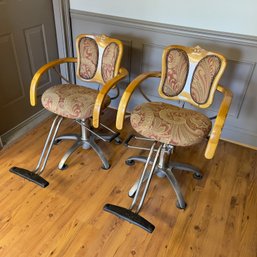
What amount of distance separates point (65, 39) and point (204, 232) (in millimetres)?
1883

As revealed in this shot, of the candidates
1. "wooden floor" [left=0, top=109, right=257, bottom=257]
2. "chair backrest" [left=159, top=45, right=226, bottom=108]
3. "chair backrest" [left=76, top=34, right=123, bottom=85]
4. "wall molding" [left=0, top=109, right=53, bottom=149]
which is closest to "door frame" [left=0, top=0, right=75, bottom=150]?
"wall molding" [left=0, top=109, right=53, bottom=149]

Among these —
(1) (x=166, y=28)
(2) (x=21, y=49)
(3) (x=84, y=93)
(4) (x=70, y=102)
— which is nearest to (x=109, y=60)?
(3) (x=84, y=93)

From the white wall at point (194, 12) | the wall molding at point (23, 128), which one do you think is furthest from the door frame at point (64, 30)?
the wall molding at point (23, 128)

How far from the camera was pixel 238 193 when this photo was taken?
1596 mm

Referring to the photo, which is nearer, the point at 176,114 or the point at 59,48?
the point at 176,114

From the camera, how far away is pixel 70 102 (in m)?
1.53

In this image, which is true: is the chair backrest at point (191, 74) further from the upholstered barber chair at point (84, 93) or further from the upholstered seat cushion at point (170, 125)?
the upholstered barber chair at point (84, 93)

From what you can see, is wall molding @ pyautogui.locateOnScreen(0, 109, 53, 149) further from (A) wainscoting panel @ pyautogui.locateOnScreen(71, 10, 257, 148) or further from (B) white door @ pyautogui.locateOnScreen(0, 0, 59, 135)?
(A) wainscoting panel @ pyautogui.locateOnScreen(71, 10, 257, 148)

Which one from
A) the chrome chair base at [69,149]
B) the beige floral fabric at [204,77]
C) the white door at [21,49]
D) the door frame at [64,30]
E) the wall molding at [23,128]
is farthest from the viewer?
the door frame at [64,30]

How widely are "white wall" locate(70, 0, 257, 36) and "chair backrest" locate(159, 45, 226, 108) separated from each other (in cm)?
37

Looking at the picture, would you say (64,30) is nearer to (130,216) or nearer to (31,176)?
(31,176)

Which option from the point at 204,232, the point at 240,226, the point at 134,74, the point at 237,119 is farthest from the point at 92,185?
the point at 237,119

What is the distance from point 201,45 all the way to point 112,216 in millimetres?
1350

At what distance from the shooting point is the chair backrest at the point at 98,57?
1656 millimetres
